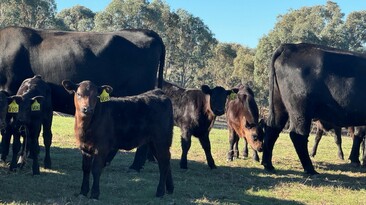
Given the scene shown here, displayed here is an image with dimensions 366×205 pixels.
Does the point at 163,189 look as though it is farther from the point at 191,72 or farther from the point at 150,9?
the point at 191,72

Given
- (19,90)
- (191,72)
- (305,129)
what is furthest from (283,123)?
(191,72)

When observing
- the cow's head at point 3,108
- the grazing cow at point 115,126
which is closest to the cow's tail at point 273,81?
the grazing cow at point 115,126

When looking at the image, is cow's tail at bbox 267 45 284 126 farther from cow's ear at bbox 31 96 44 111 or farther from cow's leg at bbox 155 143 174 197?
cow's ear at bbox 31 96 44 111

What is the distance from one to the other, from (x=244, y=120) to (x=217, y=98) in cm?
141

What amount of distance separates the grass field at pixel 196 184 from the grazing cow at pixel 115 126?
1.38 ft

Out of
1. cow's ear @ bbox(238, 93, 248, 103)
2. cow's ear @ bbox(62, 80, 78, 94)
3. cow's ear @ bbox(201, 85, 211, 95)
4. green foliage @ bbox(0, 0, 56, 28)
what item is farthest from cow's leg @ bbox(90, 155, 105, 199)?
green foliage @ bbox(0, 0, 56, 28)

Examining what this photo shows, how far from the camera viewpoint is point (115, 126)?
7.11 meters

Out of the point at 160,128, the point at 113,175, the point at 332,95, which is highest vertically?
the point at 332,95

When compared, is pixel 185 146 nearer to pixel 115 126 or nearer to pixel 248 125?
pixel 248 125

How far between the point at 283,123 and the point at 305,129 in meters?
0.87

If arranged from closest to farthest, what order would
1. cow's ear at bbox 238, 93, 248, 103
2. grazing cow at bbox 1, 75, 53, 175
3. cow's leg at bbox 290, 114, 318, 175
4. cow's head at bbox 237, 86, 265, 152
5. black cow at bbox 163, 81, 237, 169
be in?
1. grazing cow at bbox 1, 75, 53, 175
2. cow's leg at bbox 290, 114, 318, 175
3. black cow at bbox 163, 81, 237, 169
4. cow's head at bbox 237, 86, 265, 152
5. cow's ear at bbox 238, 93, 248, 103

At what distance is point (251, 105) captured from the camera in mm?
10852

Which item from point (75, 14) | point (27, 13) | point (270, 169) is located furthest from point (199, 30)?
point (270, 169)

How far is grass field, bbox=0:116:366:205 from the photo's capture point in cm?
687
